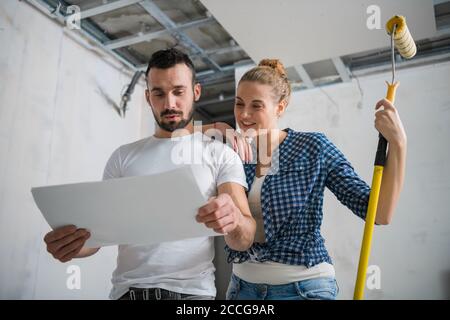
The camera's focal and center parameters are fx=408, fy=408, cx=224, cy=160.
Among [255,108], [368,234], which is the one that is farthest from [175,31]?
[368,234]

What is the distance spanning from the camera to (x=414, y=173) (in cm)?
330

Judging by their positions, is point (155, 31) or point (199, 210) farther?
point (155, 31)

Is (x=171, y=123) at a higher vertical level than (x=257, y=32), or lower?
lower

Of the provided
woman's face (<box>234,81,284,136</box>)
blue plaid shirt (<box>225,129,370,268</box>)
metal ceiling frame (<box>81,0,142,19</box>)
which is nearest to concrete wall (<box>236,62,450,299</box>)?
metal ceiling frame (<box>81,0,142,19</box>)

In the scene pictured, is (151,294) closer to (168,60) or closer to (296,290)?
(296,290)

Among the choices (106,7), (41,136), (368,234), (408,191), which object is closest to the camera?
(368,234)

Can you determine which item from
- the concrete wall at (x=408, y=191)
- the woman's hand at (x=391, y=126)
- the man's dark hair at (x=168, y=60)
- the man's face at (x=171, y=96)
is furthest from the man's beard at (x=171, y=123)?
the concrete wall at (x=408, y=191)

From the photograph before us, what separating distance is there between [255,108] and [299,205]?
404 millimetres

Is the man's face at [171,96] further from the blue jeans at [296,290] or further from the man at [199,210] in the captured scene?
the blue jeans at [296,290]

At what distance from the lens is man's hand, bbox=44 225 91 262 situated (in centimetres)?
94

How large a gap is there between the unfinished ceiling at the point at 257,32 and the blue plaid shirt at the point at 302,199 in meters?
1.46

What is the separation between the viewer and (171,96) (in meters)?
1.27

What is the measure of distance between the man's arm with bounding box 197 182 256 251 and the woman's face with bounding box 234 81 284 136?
32 centimetres
